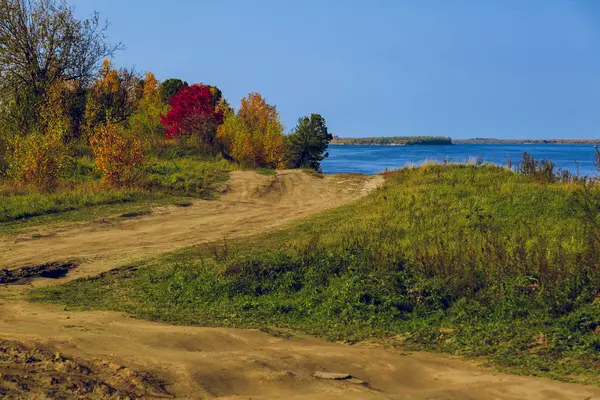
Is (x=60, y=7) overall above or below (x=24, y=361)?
above

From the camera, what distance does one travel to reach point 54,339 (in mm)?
7164

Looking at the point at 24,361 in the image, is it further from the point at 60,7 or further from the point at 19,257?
Answer: the point at 60,7

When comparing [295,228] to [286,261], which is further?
[295,228]

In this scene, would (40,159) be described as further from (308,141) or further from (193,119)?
(308,141)

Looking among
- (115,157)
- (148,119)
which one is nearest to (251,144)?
(148,119)

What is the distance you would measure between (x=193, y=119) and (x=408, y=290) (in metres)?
32.3

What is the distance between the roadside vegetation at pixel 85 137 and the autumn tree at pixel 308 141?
845 centimetres

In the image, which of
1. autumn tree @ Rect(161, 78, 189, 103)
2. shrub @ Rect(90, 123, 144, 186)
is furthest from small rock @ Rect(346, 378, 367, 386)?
autumn tree @ Rect(161, 78, 189, 103)

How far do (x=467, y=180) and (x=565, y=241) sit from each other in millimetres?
10402

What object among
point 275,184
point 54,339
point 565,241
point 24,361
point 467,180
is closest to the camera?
point 24,361

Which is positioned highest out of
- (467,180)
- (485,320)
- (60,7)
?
(60,7)

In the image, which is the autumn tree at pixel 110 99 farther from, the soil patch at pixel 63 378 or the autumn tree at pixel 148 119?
the soil patch at pixel 63 378

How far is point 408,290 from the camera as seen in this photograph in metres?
10.6

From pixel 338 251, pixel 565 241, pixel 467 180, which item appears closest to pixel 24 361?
pixel 338 251
